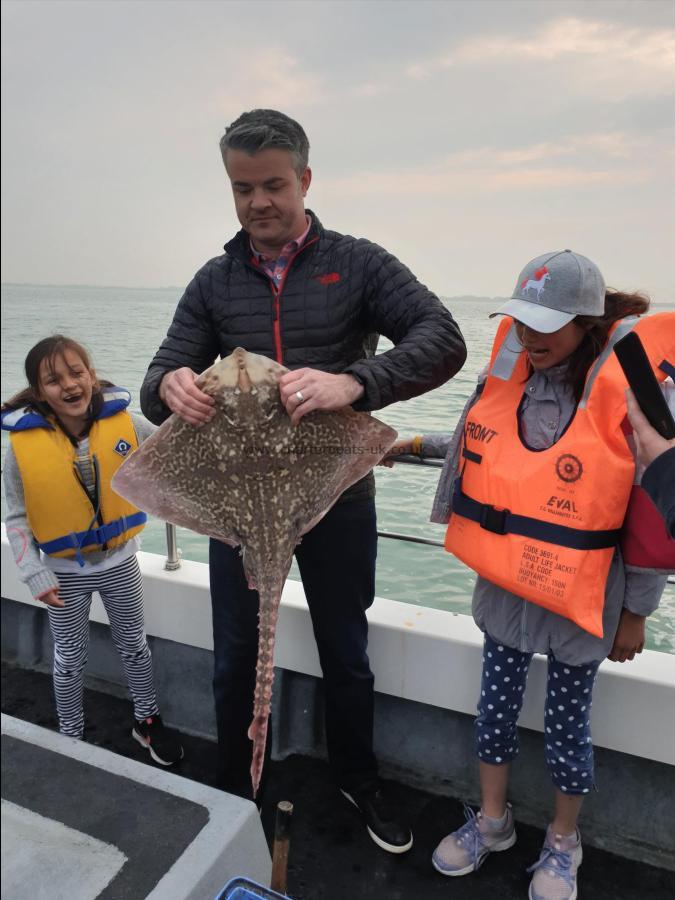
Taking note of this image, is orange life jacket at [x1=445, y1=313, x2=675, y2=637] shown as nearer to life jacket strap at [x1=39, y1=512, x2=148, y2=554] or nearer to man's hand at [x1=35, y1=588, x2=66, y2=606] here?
life jacket strap at [x1=39, y1=512, x2=148, y2=554]

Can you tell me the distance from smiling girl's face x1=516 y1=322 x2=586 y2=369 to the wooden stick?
4.60ft

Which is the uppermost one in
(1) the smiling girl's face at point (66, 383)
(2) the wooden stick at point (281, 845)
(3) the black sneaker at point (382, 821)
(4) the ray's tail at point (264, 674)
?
(1) the smiling girl's face at point (66, 383)

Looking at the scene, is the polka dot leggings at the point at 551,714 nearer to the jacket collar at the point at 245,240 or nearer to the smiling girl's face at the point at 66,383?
the jacket collar at the point at 245,240

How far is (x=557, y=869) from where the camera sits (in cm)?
208

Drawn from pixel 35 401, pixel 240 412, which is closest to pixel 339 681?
pixel 240 412

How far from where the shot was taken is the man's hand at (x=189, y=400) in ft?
5.28

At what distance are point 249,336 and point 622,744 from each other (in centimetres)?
195

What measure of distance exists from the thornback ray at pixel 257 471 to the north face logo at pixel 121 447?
99 centimetres

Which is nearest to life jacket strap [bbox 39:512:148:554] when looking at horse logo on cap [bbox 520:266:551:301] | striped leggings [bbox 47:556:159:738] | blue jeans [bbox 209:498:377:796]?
striped leggings [bbox 47:556:159:738]

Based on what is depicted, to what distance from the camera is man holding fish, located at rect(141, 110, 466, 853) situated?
168cm

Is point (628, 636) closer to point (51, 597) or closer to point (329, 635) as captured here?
point (329, 635)

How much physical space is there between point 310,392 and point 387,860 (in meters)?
1.81

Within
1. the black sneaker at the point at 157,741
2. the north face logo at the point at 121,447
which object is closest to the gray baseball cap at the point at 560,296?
the north face logo at the point at 121,447

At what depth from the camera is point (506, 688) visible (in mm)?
2025
